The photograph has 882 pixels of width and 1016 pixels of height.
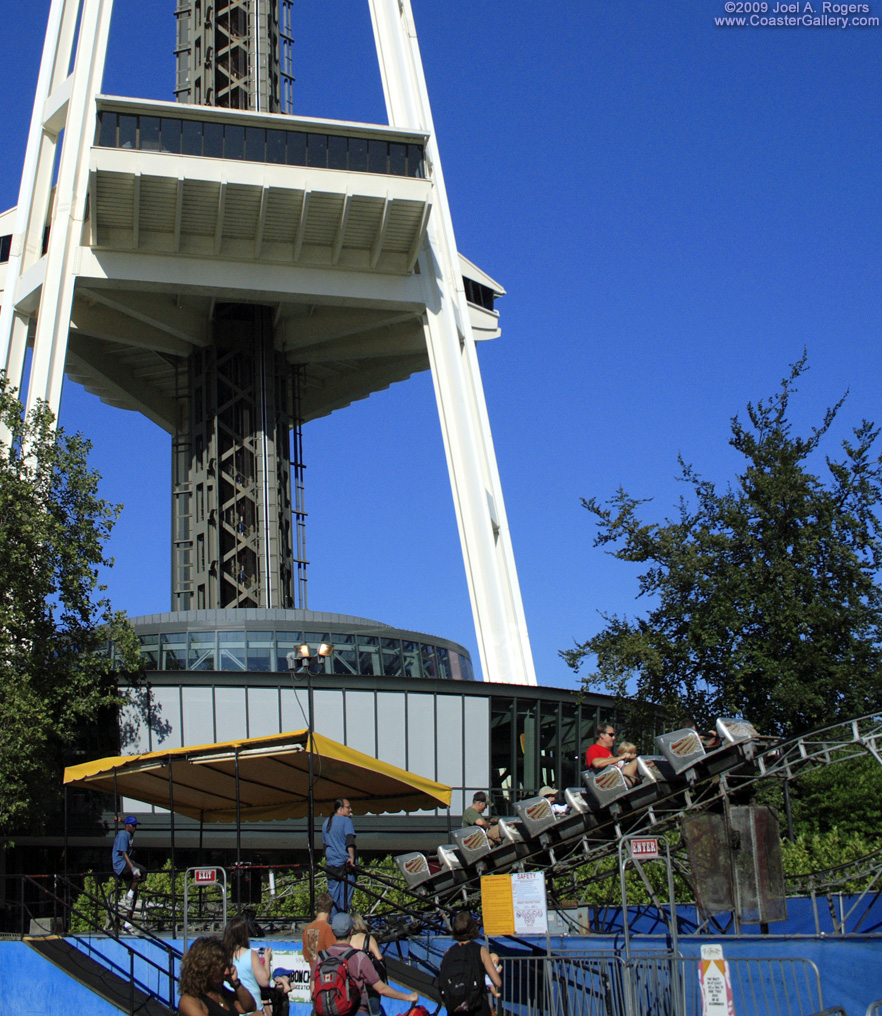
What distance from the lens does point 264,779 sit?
1903 centimetres

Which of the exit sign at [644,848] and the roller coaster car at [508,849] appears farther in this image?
the roller coaster car at [508,849]

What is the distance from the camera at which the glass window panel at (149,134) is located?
39719 millimetres

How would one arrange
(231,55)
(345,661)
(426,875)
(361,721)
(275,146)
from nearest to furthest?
(426,875)
(361,721)
(345,661)
(275,146)
(231,55)

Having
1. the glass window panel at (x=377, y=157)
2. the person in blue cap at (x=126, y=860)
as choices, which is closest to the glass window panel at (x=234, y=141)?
the glass window panel at (x=377, y=157)

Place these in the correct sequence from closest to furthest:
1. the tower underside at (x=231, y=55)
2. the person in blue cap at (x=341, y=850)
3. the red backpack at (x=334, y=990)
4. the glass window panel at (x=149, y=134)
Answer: the red backpack at (x=334, y=990) < the person in blue cap at (x=341, y=850) < the glass window panel at (x=149, y=134) < the tower underside at (x=231, y=55)

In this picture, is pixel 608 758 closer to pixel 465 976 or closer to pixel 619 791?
pixel 619 791

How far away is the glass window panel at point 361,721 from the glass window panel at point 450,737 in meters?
2.18

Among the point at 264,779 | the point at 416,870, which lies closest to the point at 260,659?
the point at 264,779

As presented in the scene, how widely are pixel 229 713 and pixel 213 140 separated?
63.3ft

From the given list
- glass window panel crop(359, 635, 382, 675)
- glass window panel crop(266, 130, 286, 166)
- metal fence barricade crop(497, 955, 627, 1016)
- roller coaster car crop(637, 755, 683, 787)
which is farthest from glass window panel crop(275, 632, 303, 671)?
metal fence barricade crop(497, 955, 627, 1016)

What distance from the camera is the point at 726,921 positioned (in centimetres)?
1573

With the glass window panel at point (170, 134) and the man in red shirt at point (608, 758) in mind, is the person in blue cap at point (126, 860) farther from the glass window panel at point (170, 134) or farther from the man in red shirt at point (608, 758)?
the glass window panel at point (170, 134)

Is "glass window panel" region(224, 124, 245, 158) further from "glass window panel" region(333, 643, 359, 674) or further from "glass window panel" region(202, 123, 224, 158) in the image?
"glass window panel" region(333, 643, 359, 674)

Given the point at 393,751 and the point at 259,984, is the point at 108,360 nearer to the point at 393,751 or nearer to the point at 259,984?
the point at 393,751
